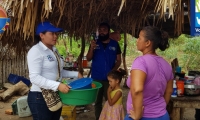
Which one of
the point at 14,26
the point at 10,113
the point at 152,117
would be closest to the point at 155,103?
the point at 152,117

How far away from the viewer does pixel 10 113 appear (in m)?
5.48

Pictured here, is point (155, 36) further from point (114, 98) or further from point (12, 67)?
point (12, 67)

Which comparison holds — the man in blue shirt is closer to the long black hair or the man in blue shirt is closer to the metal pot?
the metal pot

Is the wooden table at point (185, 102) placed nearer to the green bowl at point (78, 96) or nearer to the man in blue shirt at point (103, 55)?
the green bowl at point (78, 96)

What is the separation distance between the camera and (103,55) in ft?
13.6

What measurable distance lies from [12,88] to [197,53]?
8.02 meters

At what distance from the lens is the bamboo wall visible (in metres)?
8.21

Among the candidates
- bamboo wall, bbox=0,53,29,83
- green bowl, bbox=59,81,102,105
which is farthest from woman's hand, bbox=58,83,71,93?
bamboo wall, bbox=0,53,29,83

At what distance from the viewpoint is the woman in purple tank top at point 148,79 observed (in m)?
2.04

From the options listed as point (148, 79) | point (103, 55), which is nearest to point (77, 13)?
point (103, 55)

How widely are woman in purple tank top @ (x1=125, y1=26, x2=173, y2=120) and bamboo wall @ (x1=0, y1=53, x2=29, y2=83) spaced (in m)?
6.41

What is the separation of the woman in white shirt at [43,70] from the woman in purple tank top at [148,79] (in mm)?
782

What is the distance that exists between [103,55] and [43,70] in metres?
1.65

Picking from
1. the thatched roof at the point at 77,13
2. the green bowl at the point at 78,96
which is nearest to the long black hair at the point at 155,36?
the thatched roof at the point at 77,13
